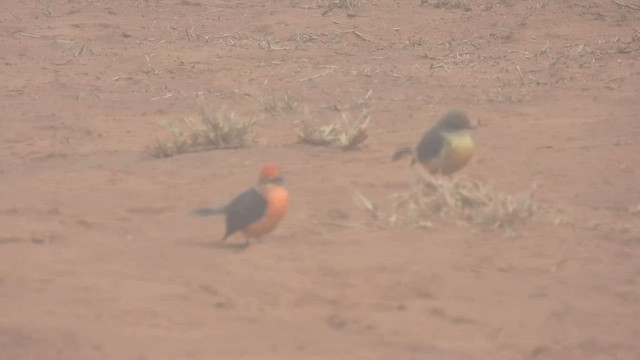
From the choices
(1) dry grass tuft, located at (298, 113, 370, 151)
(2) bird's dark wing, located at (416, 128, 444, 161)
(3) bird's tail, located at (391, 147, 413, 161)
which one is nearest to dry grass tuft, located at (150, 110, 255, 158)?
(1) dry grass tuft, located at (298, 113, 370, 151)

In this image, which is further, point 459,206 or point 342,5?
point 342,5

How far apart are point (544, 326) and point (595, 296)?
0.50m

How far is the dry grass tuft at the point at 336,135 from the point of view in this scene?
9.27 m

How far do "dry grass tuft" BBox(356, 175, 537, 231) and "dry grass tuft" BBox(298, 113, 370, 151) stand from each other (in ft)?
5.81

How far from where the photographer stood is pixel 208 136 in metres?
9.43

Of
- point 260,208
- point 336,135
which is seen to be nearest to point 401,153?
point 336,135

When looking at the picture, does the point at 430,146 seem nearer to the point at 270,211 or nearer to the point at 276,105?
the point at 270,211

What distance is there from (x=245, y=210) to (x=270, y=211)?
13 centimetres

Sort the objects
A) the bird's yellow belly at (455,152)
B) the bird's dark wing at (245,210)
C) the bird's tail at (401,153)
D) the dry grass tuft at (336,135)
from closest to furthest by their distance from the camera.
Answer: the bird's dark wing at (245,210) → the bird's yellow belly at (455,152) → the bird's tail at (401,153) → the dry grass tuft at (336,135)

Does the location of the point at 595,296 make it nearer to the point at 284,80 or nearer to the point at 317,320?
the point at 317,320

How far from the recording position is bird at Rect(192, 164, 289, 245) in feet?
21.5

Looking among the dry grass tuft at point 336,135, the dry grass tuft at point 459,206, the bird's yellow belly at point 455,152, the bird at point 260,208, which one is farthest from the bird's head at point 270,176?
the dry grass tuft at point 336,135

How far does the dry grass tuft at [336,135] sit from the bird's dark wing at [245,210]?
8.80 feet

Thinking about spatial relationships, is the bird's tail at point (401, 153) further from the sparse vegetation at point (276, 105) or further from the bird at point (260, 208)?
the sparse vegetation at point (276, 105)
